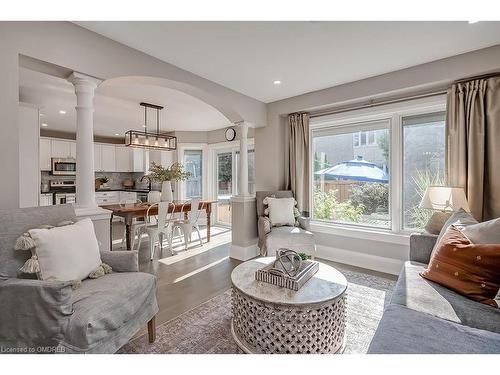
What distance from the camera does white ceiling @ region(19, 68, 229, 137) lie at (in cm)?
339

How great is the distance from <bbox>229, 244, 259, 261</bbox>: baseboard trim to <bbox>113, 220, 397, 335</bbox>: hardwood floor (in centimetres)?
10

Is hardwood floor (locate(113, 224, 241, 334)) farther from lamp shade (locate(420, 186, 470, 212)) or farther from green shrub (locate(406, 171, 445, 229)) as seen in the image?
green shrub (locate(406, 171, 445, 229))

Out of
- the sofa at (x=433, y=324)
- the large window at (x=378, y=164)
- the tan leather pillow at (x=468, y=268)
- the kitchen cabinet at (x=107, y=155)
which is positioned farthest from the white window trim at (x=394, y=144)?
the kitchen cabinet at (x=107, y=155)

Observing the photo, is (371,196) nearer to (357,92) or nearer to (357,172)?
(357,172)

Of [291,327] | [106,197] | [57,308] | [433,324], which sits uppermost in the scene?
[106,197]

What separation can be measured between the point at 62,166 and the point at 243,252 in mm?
5249

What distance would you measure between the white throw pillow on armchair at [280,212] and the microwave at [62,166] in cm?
543

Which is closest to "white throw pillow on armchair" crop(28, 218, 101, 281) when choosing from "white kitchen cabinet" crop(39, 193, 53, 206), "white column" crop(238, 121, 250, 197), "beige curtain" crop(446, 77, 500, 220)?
"white column" crop(238, 121, 250, 197)

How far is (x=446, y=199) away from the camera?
247 cm

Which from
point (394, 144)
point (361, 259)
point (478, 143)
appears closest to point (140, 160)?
point (361, 259)

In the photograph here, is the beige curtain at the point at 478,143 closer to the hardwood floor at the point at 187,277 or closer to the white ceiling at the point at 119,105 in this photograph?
the hardwood floor at the point at 187,277
